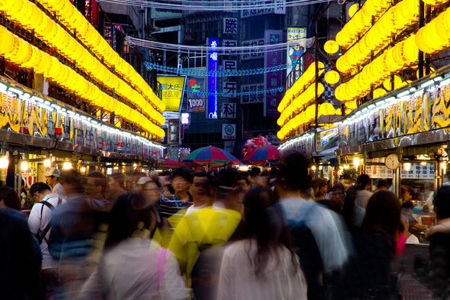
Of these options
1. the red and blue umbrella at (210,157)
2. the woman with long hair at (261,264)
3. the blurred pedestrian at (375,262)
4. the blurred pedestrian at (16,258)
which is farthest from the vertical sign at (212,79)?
the woman with long hair at (261,264)

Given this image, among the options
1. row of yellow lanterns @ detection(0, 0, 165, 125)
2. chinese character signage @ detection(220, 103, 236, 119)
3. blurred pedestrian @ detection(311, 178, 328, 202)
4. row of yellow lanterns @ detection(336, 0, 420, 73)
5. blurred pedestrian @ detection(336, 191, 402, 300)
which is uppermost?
chinese character signage @ detection(220, 103, 236, 119)

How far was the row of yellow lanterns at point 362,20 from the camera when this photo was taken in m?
17.6

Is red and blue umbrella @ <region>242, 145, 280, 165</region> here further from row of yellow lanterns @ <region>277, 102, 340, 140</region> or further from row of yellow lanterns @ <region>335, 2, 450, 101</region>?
row of yellow lanterns @ <region>277, 102, 340, 140</region>

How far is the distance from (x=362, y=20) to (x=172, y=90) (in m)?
30.7

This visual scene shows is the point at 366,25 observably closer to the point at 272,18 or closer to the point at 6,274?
the point at 6,274

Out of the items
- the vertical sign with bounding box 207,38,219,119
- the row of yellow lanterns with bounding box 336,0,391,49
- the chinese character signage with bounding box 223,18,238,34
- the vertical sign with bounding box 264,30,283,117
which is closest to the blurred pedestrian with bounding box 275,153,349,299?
the row of yellow lanterns with bounding box 336,0,391,49

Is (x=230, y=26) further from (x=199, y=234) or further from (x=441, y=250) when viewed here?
(x=441, y=250)

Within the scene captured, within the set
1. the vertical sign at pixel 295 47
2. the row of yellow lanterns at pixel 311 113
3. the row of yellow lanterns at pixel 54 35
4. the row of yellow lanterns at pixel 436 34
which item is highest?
the vertical sign at pixel 295 47

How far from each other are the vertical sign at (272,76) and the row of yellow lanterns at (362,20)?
32.6 metres

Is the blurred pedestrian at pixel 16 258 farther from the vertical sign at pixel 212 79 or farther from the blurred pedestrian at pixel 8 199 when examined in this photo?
the vertical sign at pixel 212 79

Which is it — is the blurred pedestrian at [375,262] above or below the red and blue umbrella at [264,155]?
below

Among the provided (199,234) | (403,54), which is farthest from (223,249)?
(403,54)

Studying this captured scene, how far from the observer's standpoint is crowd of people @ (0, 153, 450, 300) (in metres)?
3.45

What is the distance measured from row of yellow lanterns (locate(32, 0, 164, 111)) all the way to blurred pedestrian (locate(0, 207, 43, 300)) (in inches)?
349
